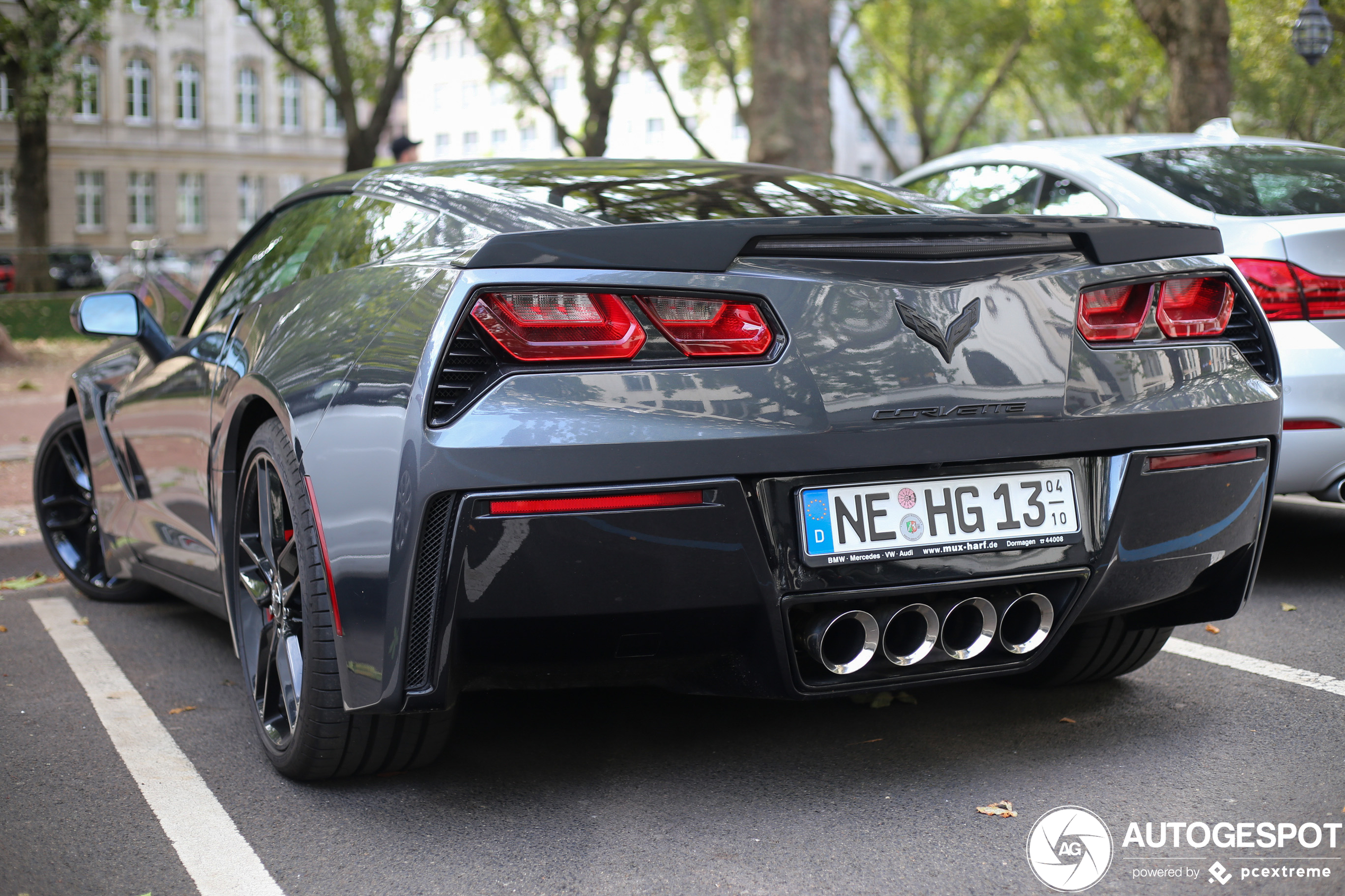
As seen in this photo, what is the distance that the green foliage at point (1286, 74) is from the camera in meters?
31.1

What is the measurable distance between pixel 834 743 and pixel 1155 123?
52670 millimetres

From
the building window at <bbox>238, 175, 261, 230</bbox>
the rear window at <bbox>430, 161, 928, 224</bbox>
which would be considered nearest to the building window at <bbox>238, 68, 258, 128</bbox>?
the building window at <bbox>238, 175, 261, 230</bbox>

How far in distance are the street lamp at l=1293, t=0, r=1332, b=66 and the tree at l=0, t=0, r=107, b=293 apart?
18.2m

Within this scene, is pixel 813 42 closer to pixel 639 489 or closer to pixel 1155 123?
pixel 639 489

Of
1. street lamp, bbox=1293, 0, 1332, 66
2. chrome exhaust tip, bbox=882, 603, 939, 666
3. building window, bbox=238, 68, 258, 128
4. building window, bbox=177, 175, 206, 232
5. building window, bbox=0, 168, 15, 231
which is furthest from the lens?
building window, bbox=238, 68, 258, 128

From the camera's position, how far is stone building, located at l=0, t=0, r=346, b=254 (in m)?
53.5

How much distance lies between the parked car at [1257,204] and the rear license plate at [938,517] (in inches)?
82.2

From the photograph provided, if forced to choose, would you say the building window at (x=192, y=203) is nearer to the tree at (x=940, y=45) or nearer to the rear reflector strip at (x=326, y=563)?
the tree at (x=940, y=45)

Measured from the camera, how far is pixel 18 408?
11.0 meters

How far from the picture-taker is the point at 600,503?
236cm

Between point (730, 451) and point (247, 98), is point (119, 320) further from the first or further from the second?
point (247, 98)


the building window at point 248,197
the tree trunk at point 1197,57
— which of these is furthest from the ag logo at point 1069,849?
the building window at point 248,197

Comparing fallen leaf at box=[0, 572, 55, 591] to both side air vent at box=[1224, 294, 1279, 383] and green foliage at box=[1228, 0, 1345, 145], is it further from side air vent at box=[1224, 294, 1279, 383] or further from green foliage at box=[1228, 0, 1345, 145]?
green foliage at box=[1228, 0, 1345, 145]

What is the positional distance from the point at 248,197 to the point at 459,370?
60294mm
